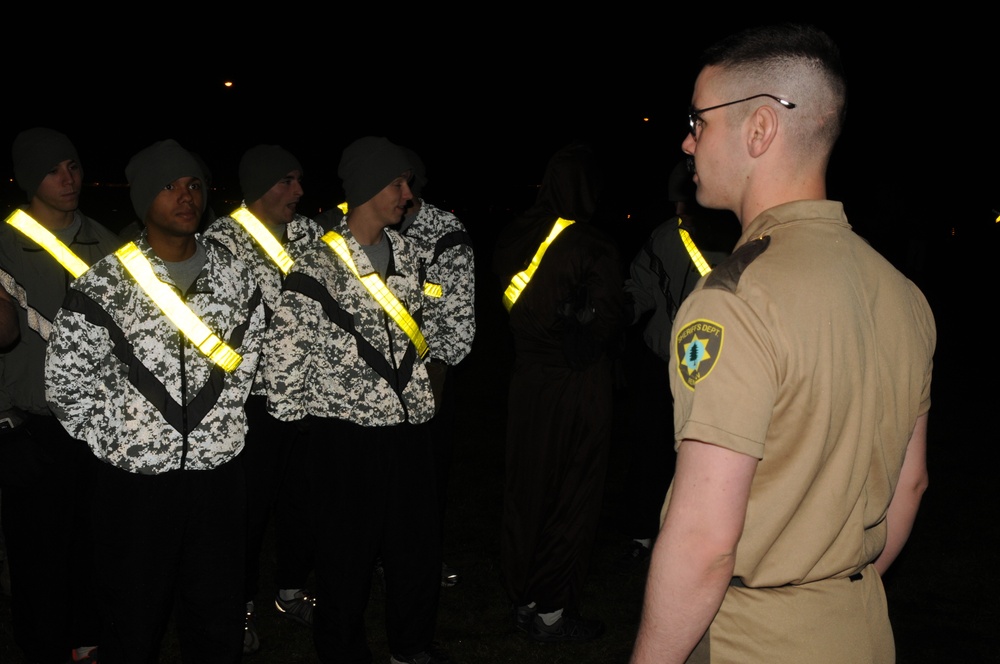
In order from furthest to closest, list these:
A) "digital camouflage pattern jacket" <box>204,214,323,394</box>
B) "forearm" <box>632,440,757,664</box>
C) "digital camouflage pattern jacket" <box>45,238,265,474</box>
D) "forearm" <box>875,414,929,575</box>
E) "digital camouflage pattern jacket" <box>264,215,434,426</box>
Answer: "digital camouflage pattern jacket" <box>204,214,323,394</box>
"digital camouflage pattern jacket" <box>264,215,434,426</box>
"digital camouflage pattern jacket" <box>45,238,265,474</box>
"forearm" <box>875,414,929,575</box>
"forearm" <box>632,440,757,664</box>

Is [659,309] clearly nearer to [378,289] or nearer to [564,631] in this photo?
[564,631]

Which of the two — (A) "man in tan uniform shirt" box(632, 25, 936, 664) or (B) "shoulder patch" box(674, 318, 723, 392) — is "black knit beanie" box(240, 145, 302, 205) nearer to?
(A) "man in tan uniform shirt" box(632, 25, 936, 664)

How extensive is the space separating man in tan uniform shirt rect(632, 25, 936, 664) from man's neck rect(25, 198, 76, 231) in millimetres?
3471

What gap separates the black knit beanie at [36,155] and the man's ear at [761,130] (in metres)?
3.64

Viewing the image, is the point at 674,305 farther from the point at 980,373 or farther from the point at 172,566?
the point at 980,373

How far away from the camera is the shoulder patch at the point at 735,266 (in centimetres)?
167

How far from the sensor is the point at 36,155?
421 centimetres

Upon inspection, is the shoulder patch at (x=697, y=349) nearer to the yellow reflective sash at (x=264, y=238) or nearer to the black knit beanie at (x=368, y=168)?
the black knit beanie at (x=368, y=168)

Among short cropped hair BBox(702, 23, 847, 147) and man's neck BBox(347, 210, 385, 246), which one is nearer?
short cropped hair BBox(702, 23, 847, 147)

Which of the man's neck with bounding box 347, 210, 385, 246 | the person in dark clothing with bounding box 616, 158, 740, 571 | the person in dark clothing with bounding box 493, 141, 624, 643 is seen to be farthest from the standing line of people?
the person in dark clothing with bounding box 616, 158, 740, 571

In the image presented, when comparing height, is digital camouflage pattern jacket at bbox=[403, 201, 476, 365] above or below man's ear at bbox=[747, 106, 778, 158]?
below

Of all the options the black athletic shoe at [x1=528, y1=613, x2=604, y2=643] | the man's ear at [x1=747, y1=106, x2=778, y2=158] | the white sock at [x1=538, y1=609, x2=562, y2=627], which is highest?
the man's ear at [x1=747, y1=106, x2=778, y2=158]

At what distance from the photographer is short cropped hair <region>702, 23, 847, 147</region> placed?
5.87 feet

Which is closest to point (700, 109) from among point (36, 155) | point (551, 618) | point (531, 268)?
point (531, 268)
